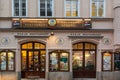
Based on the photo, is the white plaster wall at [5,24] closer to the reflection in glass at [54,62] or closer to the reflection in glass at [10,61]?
the reflection in glass at [10,61]

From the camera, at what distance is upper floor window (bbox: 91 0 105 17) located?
2852cm

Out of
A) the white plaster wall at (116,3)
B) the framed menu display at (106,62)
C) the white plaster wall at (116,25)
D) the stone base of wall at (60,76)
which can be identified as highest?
the white plaster wall at (116,3)

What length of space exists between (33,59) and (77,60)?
3.29m

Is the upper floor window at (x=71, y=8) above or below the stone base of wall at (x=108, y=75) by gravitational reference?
above

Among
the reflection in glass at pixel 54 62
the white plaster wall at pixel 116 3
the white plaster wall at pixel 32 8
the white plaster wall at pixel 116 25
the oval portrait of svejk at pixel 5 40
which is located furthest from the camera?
the reflection in glass at pixel 54 62

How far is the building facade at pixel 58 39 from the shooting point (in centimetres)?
2784

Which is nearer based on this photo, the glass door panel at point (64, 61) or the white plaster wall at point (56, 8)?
the white plaster wall at point (56, 8)

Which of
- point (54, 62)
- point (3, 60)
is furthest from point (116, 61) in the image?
point (3, 60)

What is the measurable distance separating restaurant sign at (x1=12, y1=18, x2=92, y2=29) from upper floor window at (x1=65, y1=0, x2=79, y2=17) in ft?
1.93

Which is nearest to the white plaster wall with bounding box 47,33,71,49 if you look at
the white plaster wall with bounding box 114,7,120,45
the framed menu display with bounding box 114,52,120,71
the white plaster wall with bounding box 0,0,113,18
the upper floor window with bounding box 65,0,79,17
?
the white plaster wall with bounding box 0,0,113,18

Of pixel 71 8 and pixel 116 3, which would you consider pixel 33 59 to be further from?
pixel 116 3

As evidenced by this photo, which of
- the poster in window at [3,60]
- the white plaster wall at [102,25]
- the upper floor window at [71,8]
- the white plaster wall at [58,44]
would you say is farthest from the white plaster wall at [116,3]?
the poster in window at [3,60]

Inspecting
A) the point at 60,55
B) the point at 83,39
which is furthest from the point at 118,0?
the point at 60,55

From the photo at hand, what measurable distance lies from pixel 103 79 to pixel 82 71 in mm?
1712
